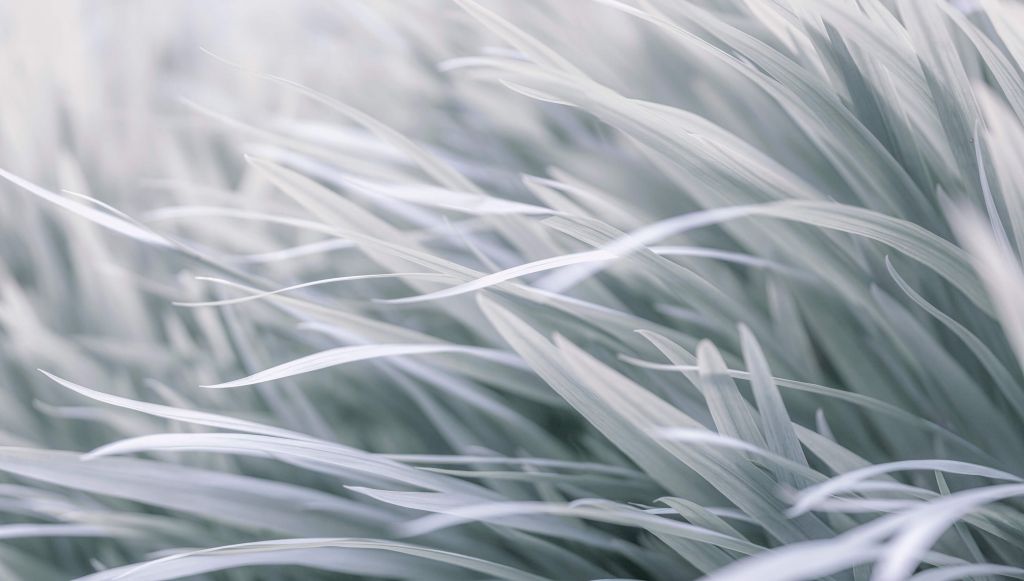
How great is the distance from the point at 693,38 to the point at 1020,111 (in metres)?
0.15

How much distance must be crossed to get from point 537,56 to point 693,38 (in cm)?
9

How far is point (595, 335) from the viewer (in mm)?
482

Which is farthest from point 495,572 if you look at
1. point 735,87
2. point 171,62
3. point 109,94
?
point 171,62

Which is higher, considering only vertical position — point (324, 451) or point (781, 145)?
point (781, 145)

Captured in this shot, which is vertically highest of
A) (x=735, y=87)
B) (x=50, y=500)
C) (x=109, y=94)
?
A: (x=735, y=87)

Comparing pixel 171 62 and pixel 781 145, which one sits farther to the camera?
pixel 171 62

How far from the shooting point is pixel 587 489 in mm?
467

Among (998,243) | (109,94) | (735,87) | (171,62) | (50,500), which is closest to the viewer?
(998,243)

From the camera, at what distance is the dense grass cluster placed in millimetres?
362

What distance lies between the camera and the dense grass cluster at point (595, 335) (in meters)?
0.36

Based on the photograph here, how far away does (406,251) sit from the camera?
0.43 m

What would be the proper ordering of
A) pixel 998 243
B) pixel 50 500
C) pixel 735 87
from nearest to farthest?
1. pixel 998 243
2. pixel 50 500
3. pixel 735 87

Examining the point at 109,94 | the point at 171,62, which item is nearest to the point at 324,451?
the point at 109,94

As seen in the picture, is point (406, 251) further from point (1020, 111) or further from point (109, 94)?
point (109, 94)
